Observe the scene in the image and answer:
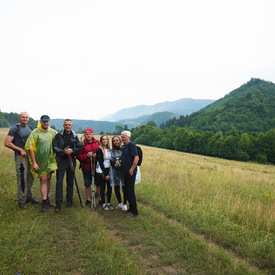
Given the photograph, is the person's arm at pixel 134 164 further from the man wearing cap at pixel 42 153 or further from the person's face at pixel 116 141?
the man wearing cap at pixel 42 153

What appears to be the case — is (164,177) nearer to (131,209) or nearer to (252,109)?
(131,209)

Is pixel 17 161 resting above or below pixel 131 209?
above

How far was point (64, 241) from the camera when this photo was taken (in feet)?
12.4

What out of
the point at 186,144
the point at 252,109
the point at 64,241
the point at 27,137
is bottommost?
the point at 186,144

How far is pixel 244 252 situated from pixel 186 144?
5991cm

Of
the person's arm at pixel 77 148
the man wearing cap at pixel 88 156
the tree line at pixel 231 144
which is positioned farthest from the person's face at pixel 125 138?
the tree line at pixel 231 144

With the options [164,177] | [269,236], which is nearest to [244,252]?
[269,236]

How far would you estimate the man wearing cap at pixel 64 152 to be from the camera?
5410 millimetres

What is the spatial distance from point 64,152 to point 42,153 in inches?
23.7

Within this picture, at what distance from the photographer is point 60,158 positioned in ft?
18.4

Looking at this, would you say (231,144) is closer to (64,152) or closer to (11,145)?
(64,152)

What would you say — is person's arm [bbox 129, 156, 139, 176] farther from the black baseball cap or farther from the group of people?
the black baseball cap

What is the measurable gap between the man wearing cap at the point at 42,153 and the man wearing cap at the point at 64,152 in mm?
199

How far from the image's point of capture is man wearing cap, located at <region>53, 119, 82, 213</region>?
541 centimetres
